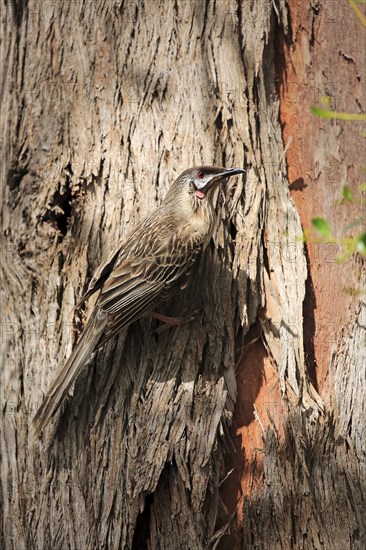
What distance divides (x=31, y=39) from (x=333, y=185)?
2257 mm

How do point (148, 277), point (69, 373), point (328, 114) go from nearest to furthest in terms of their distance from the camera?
point (328, 114), point (69, 373), point (148, 277)

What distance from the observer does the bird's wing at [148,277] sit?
457cm

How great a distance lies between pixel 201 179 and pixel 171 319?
35.5 inches

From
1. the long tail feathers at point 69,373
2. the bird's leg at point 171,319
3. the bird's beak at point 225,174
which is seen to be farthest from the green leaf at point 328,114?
the long tail feathers at point 69,373

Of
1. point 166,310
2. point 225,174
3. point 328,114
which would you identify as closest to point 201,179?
point 225,174

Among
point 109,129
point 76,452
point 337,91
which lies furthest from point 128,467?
point 337,91

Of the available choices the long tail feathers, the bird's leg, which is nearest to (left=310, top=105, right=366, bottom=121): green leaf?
the bird's leg

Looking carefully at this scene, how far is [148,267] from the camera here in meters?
4.74

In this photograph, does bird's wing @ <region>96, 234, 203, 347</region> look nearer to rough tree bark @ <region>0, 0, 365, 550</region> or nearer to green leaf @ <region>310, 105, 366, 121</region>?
rough tree bark @ <region>0, 0, 365, 550</region>

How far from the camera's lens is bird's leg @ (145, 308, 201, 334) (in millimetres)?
4551

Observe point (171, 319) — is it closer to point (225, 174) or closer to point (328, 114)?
point (225, 174)

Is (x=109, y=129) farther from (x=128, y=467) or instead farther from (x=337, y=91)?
(x=128, y=467)

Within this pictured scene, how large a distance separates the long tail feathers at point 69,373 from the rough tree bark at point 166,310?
119 mm

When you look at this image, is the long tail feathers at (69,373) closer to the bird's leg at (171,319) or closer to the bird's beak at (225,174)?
the bird's leg at (171,319)
